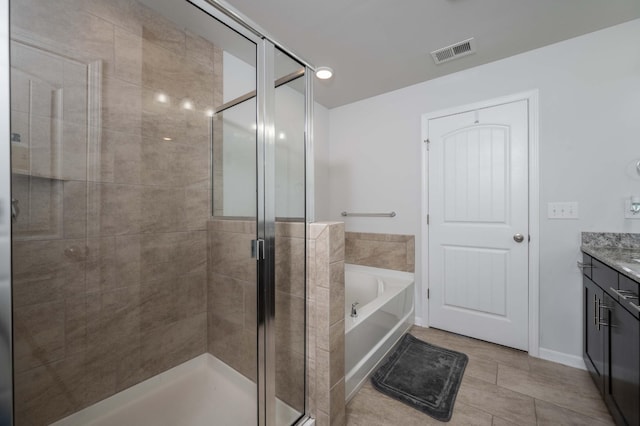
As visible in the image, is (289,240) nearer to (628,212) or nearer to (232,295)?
(232,295)

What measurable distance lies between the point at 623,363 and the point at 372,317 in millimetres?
1173

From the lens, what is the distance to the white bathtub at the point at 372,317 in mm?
1559

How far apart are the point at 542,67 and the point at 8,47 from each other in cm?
295

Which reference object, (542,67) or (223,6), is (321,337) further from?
(542,67)

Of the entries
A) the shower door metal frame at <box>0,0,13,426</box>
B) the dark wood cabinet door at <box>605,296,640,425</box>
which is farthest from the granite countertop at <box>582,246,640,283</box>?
the shower door metal frame at <box>0,0,13,426</box>

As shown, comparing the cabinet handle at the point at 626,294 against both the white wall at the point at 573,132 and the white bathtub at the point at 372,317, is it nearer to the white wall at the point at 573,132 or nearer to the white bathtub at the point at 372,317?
the white wall at the point at 573,132

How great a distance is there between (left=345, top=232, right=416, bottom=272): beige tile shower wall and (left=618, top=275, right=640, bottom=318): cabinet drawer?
148 cm

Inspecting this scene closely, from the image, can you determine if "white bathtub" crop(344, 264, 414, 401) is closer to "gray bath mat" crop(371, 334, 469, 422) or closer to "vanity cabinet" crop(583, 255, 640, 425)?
"gray bath mat" crop(371, 334, 469, 422)

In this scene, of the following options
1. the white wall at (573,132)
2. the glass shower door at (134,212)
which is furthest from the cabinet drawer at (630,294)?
the glass shower door at (134,212)

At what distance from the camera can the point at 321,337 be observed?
1.25m

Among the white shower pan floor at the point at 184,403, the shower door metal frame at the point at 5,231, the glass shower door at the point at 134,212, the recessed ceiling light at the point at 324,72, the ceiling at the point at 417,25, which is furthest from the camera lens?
the recessed ceiling light at the point at 324,72

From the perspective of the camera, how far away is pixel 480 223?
2205 millimetres

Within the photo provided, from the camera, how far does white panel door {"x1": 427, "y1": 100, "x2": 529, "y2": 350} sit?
2.03 metres

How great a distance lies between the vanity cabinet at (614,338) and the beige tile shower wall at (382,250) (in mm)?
1241
